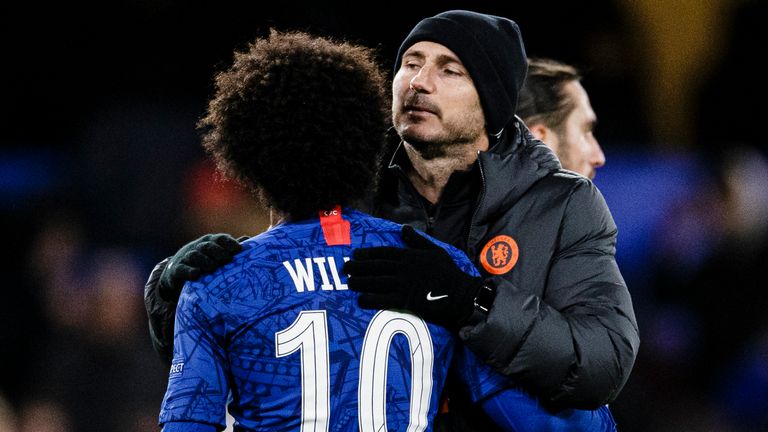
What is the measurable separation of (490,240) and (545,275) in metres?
0.17

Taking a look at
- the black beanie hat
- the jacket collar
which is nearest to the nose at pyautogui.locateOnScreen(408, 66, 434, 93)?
the black beanie hat

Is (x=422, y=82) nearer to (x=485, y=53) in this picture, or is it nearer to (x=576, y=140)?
(x=485, y=53)

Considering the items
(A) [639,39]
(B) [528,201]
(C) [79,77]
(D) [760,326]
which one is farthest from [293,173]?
(A) [639,39]

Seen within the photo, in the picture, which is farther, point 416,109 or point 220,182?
point 220,182

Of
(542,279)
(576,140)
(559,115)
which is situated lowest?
(542,279)

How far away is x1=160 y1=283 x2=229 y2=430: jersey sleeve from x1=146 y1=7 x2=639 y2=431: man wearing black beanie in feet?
0.31

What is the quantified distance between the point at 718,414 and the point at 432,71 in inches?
176

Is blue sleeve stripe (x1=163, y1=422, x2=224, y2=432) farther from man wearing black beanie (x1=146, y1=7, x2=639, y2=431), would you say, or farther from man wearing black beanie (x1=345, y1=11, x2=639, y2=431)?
man wearing black beanie (x1=345, y1=11, x2=639, y2=431)

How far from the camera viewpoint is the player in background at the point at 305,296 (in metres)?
1.96

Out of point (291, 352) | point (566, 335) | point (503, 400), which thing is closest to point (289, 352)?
point (291, 352)

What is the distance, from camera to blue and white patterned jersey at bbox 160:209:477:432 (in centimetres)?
196

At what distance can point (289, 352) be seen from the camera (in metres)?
1.96

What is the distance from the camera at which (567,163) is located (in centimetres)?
424

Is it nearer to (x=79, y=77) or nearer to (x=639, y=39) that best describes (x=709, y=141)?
(x=639, y=39)
